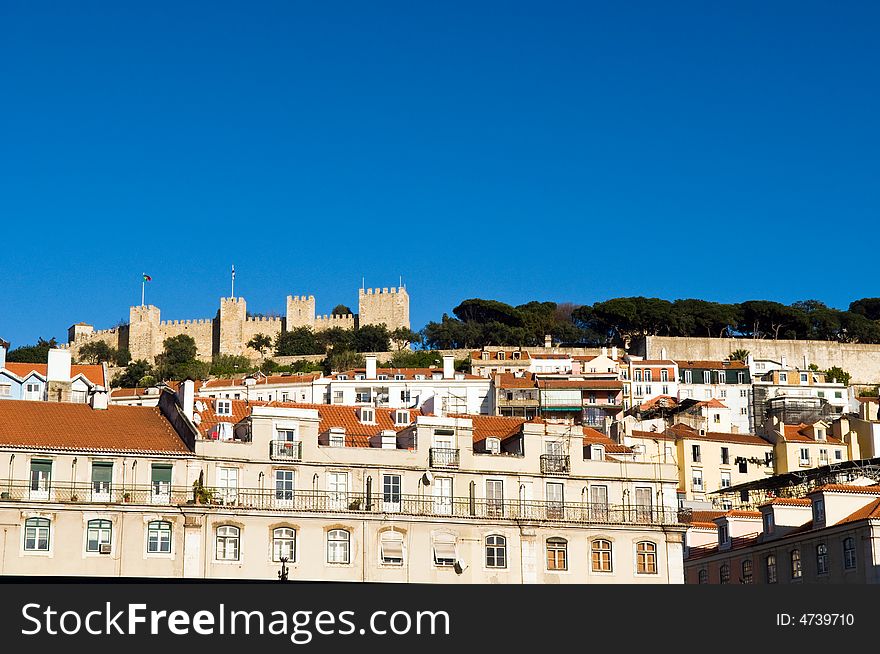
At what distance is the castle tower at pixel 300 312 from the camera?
507 feet

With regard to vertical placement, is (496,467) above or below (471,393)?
below

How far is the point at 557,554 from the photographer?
44781mm

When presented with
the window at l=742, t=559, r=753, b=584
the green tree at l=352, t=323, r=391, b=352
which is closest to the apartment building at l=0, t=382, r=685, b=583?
the window at l=742, t=559, r=753, b=584

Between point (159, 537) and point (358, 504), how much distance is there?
621 centimetres

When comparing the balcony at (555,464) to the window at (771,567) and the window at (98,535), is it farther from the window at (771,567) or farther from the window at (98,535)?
the window at (98,535)

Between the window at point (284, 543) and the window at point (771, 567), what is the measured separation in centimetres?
1516

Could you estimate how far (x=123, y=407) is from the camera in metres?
49.0

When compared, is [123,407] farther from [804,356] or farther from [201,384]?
[804,356]

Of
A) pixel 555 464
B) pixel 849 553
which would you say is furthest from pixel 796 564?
pixel 555 464

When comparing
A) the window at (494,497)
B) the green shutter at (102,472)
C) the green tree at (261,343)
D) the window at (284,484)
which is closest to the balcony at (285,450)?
the window at (284,484)

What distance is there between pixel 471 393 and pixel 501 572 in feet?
184

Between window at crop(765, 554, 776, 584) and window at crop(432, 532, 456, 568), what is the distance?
10.2 m

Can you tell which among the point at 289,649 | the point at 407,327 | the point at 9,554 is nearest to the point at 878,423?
the point at 9,554

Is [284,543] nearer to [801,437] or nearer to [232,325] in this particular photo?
[801,437]
